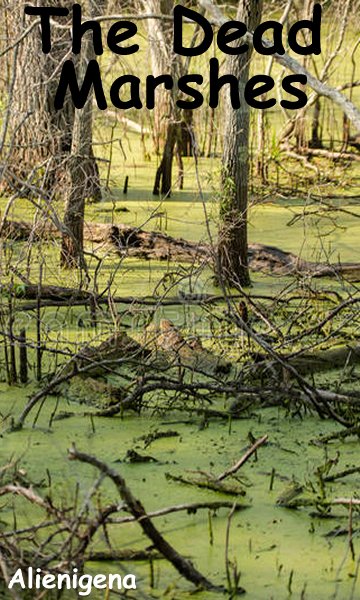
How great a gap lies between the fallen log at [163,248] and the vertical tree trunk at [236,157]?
40 cm

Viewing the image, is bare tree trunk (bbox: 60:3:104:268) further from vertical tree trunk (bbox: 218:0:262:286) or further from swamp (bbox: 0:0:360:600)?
vertical tree trunk (bbox: 218:0:262:286)

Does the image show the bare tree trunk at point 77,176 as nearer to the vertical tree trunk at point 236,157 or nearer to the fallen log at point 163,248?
the fallen log at point 163,248

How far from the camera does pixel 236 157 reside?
8.20 m

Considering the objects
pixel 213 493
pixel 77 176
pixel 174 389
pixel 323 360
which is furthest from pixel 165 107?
pixel 213 493

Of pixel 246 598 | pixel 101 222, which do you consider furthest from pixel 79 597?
pixel 101 222

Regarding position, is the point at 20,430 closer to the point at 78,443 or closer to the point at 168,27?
the point at 78,443

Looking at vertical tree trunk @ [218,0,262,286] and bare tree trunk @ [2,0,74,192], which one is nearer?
vertical tree trunk @ [218,0,262,286]

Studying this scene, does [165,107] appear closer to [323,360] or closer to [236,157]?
[236,157]

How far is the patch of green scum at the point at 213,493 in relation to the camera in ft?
14.6

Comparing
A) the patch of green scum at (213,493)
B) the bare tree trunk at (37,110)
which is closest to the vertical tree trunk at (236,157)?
the bare tree trunk at (37,110)

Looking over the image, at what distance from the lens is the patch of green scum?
446cm

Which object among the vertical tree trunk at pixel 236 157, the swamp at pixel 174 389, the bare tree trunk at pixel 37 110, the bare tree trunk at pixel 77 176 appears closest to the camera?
the swamp at pixel 174 389

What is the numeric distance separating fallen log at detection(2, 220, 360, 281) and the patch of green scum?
2571 mm

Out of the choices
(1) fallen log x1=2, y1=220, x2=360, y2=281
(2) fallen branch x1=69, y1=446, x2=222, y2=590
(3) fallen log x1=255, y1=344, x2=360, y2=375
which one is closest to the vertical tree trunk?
(1) fallen log x1=2, y1=220, x2=360, y2=281
